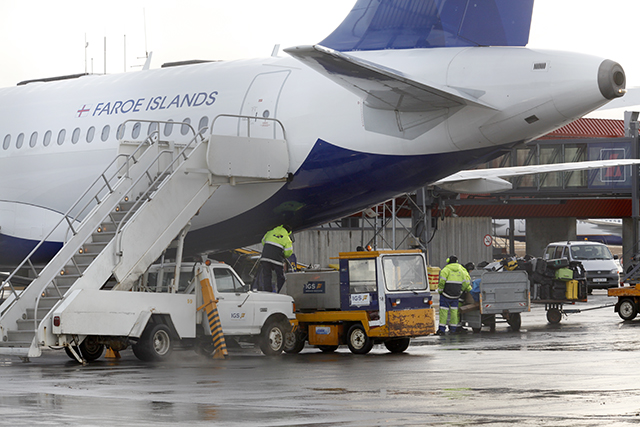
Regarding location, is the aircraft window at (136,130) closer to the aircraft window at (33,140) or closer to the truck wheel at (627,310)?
the aircraft window at (33,140)

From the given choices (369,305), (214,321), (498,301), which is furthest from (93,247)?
(498,301)

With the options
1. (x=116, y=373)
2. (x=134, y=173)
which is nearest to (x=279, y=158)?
(x=134, y=173)

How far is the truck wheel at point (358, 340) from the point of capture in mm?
18500

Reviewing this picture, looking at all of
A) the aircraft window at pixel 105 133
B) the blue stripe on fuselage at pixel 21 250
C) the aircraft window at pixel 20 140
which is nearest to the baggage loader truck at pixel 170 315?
the aircraft window at pixel 105 133

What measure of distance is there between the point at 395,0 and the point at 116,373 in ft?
27.2

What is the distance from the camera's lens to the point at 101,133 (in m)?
20.9

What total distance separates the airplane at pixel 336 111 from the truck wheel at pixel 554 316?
33.6 ft

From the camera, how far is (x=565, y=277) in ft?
88.9

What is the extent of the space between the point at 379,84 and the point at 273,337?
5674 mm

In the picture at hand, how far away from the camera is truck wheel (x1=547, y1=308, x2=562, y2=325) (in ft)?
89.7

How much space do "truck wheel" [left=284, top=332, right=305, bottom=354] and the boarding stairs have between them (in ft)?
9.92

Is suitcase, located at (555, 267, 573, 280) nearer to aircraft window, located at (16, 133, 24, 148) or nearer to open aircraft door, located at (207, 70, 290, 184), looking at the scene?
open aircraft door, located at (207, 70, 290, 184)

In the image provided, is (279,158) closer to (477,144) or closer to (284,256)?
(284,256)

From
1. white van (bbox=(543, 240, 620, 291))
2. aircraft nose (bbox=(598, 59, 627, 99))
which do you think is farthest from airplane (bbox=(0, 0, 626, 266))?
white van (bbox=(543, 240, 620, 291))
